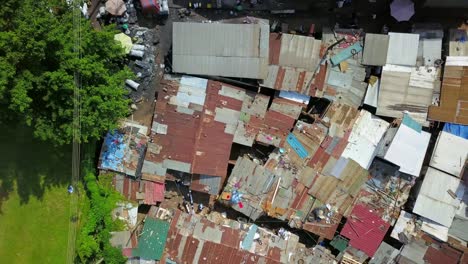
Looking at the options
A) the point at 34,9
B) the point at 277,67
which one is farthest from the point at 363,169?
the point at 34,9

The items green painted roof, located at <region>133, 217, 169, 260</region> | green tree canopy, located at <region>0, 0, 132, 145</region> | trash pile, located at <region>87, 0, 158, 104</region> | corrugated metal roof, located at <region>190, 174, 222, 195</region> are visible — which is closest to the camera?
green tree canopy, located at <region>0, 0, 132, 145</region>

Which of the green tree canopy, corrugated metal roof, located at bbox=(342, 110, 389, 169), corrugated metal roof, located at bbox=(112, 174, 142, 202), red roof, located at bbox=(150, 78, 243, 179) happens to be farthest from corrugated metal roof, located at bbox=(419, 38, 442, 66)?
corrugated metal roof, located at bbox=(112, 174, 142, 202)

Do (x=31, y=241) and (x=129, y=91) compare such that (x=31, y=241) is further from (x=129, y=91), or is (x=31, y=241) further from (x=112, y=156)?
(x=129, y=91)

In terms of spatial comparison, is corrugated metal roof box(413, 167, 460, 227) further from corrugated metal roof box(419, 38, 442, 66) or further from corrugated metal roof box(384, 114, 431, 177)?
corrugated metal roof box(419, 38, 442, 66)

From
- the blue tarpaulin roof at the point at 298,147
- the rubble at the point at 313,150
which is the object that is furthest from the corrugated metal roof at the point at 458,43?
the blue tarpaulin roof at the point at 298,147

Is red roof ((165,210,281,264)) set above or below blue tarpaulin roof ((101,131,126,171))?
below

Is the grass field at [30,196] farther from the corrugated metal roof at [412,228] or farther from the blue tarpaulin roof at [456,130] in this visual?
the blue tarpaulin roof at [456,130]
